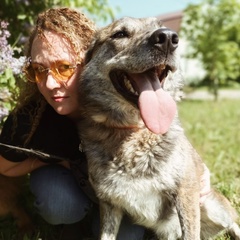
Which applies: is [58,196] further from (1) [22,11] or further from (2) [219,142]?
(2) [219,142]

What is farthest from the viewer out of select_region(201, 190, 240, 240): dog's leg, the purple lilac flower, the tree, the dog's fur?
the tree

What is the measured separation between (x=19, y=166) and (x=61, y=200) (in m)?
0.39

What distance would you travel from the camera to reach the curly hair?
8.43 ft

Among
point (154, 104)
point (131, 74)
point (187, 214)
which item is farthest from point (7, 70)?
point (187, 214)

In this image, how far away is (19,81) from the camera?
3125mm

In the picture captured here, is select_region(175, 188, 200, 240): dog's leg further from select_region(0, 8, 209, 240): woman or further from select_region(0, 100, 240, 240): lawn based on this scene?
select_region(0, 100, 240, 240): lawn

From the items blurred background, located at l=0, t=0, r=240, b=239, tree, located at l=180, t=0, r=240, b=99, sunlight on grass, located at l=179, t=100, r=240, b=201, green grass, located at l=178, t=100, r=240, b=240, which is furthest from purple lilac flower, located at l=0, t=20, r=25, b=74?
Result: tree, located at l=180, t=0, r=240, b=99

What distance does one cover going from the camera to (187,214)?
93.4 inches

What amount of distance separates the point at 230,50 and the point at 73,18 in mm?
12401

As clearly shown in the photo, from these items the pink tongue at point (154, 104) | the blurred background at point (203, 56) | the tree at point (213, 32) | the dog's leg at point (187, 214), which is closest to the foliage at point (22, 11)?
the blurred background at point (203, 56)

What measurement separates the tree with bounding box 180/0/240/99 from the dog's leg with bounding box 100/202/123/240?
11673 mm

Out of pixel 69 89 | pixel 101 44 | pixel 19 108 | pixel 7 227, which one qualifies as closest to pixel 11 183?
pixel 7 227

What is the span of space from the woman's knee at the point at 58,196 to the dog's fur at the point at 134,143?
0.96 feet

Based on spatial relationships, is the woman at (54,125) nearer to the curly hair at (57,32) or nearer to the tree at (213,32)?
the curly hair at (57,32)
